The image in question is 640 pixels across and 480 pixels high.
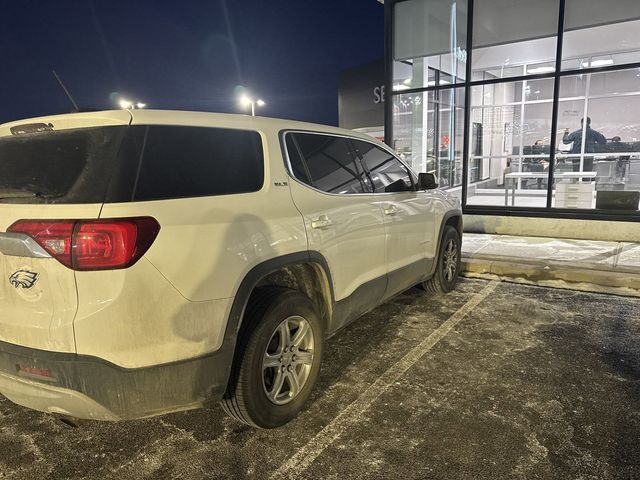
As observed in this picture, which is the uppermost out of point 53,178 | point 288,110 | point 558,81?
point 288,110

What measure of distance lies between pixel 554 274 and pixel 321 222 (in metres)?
4.24

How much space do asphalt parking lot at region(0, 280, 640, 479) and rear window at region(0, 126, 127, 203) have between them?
4.97ft

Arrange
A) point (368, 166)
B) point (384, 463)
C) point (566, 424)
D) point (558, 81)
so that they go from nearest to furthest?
point (384, 463) → point (566, 424) → point (368, 166) → point (558, 81)

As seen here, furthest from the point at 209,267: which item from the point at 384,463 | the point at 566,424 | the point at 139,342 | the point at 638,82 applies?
the point at 638,82

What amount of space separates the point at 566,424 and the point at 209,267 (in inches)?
93.0

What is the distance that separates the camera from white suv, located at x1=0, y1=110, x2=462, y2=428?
2172 mm

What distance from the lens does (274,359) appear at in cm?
290

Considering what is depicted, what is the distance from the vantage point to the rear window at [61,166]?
7.27ft

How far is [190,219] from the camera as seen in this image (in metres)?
2.35

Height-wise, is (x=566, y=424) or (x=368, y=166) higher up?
(x=368, y=166)

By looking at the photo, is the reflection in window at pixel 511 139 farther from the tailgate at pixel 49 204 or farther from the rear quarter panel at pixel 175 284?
the tailgate at pixel 49 204

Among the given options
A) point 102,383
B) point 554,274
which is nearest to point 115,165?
point 102,383

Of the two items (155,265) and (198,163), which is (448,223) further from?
(155,265)

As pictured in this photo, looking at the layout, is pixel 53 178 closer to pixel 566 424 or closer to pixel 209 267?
pixel 209 267
